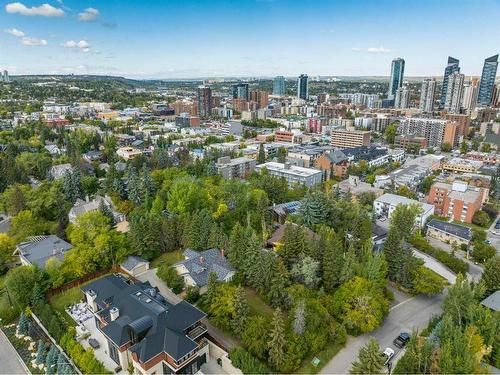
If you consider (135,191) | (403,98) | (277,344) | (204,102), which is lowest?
(277,344)

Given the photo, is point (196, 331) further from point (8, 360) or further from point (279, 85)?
point (279, 85)

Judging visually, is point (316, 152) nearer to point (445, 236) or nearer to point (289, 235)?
point (445, 236)

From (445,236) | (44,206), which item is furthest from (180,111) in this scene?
(445,236)

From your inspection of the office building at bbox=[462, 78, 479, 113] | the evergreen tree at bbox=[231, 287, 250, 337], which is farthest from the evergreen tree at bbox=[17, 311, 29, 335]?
the office building at bbox=[462, 78, 479, 113]

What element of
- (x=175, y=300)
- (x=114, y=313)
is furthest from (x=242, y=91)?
(x=114, y=313)

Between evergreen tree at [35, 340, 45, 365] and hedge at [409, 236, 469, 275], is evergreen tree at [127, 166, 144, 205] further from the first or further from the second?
hedge at [409, 236, 469, 275]
